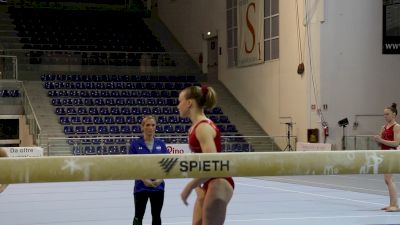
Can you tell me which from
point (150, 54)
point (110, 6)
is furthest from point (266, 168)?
point (110, 6)

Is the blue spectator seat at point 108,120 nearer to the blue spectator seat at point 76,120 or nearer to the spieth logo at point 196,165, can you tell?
the blue spectator seat at point 76,120

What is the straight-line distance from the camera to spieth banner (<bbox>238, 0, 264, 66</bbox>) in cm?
2688

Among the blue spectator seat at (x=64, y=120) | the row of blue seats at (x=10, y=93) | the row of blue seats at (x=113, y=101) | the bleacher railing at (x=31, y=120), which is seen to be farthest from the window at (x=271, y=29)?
the row of blue seats at (x=10, y=93)

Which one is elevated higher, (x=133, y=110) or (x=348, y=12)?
(x=348, y=12)

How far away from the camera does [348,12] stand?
22.9 m

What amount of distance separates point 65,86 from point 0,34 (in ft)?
23.1

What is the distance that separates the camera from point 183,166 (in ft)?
17.0

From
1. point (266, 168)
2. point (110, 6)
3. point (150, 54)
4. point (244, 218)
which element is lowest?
point (244, 218)

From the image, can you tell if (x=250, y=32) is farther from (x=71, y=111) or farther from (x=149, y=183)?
(x=149, y=183)

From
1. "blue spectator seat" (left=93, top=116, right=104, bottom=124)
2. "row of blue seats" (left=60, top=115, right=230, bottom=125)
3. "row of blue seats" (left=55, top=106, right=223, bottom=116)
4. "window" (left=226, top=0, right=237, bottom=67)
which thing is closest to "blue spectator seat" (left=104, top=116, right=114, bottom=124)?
"row of blue seats" (left=60, top=115, right=230, bottom=125)

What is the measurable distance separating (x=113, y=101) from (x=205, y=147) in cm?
2335

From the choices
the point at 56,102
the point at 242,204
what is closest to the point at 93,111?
the point at 56,102

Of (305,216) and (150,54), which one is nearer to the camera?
(305,216)

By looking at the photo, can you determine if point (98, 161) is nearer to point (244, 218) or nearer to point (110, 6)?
point (244, 218)
